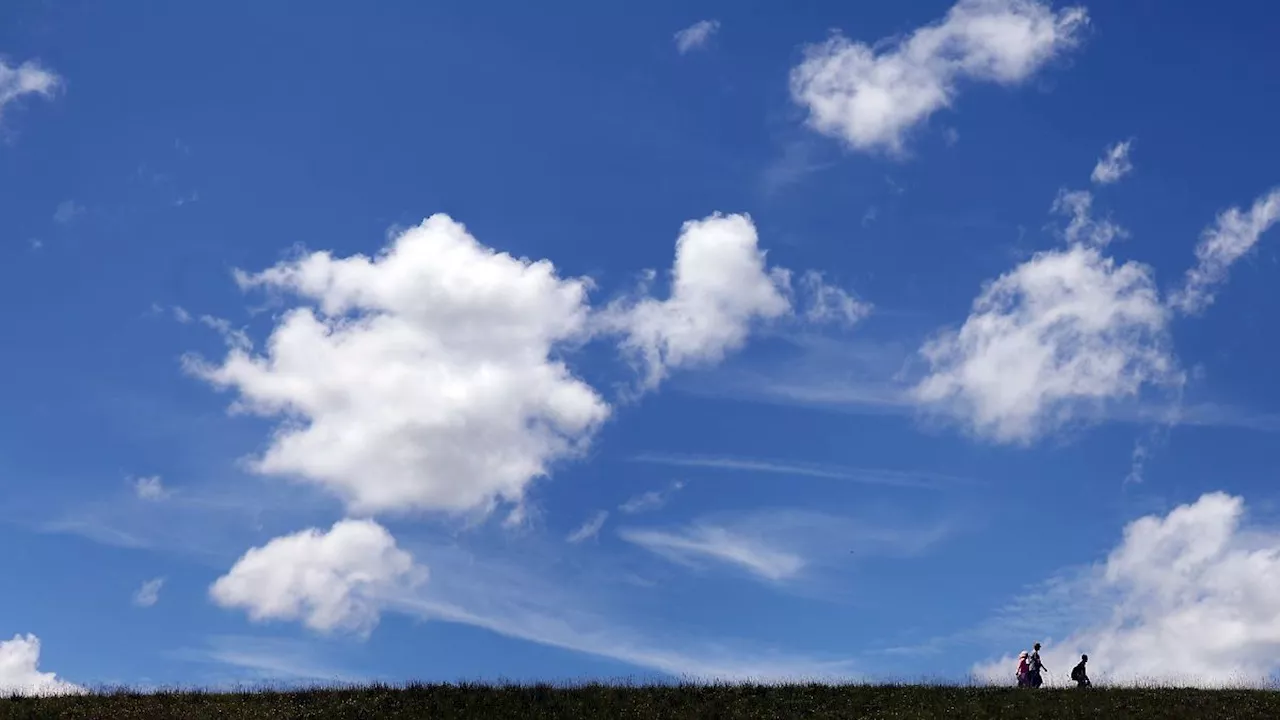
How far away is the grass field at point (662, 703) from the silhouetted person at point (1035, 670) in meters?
1.07

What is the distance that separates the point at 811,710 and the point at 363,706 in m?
15.0

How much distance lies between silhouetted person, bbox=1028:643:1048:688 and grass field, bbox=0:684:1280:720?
1072 mm

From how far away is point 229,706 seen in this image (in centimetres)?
4803

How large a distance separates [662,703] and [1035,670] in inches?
516

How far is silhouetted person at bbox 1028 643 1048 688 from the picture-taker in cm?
4878

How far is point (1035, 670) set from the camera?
49219mm

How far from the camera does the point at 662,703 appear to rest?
156 ft

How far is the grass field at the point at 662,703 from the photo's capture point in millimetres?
45906

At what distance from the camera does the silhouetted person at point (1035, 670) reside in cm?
4878

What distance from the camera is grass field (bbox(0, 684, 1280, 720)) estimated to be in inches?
1807

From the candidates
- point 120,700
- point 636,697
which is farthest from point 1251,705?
point 120,700

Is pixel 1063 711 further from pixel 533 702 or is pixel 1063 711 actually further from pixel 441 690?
pixel 441 690

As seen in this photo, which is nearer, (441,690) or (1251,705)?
(1251,705)

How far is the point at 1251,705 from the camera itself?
1802 inches
